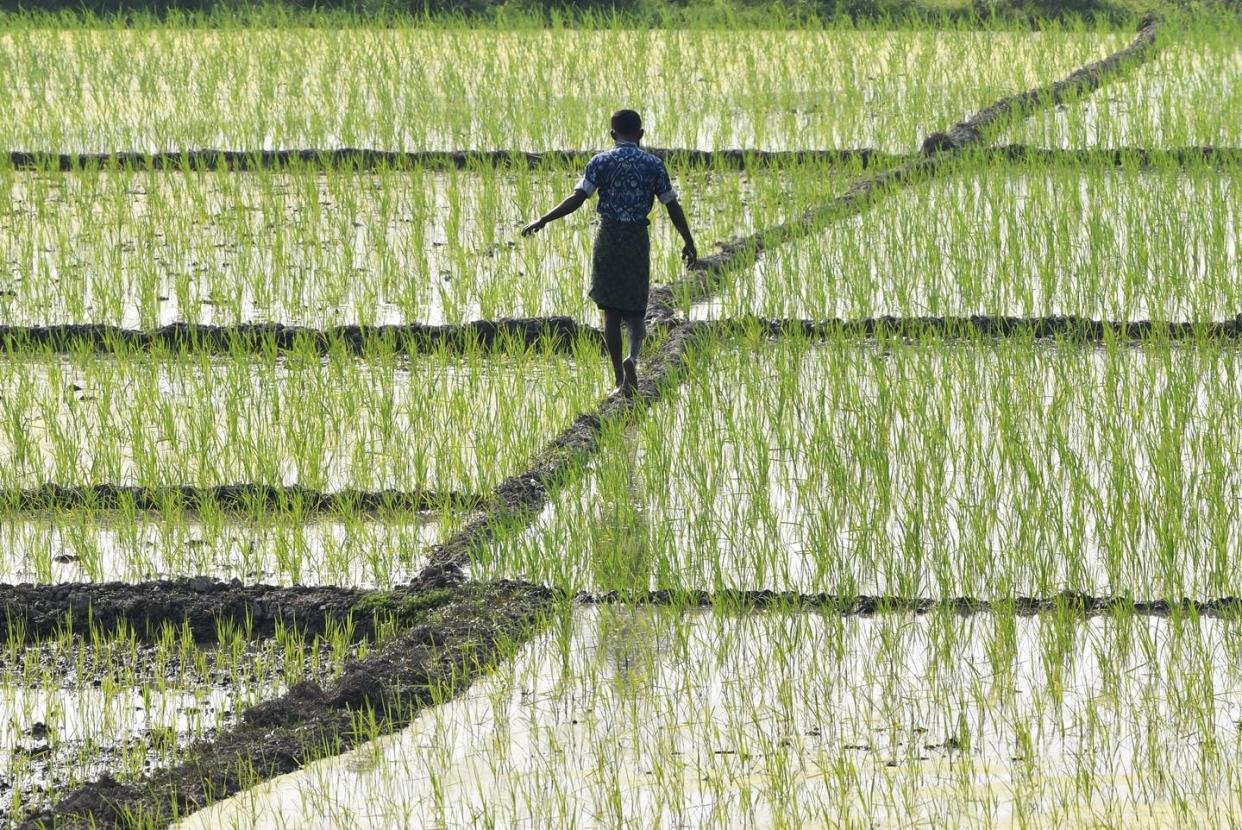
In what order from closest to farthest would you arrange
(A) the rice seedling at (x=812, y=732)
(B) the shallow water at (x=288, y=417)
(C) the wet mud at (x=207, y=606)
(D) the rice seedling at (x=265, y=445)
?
(A) the rice seedling at (x=812, y=732)
(C) the wet mud at (x=207, y=606)
(D) the rice seedling at (x=265, y=445)
(B) the shallow water at (x=288, y=417)

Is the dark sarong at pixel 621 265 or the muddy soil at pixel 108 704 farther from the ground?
the dark sarong at pixel 621 265

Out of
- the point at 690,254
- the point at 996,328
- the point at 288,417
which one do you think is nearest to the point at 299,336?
Result: the point at 288,417

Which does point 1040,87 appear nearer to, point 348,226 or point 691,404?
point 348,226

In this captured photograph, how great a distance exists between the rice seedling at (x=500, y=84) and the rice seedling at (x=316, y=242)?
668 mm

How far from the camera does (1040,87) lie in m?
9.23

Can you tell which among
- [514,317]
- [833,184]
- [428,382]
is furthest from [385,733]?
[833,184]

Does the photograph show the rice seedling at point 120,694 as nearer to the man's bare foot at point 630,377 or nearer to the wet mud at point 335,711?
the wet mud at point 335,711

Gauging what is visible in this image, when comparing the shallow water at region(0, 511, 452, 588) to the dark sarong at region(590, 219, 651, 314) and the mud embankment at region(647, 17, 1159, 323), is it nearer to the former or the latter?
the dark sarong at region(590, 219, 651, 314)

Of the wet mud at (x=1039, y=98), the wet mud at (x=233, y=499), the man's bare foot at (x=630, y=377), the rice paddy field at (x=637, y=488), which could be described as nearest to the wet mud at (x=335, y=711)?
the rice paddy field at (x=637, y=488)

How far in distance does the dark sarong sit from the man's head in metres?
0.24

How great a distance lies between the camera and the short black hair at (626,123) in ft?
16.1

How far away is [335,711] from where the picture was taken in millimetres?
3186

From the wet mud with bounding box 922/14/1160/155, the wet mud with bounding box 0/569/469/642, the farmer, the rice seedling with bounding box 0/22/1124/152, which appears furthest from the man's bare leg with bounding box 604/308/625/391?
the rice seedling with bounding box 0/22/1124/152

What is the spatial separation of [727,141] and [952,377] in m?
3.71
